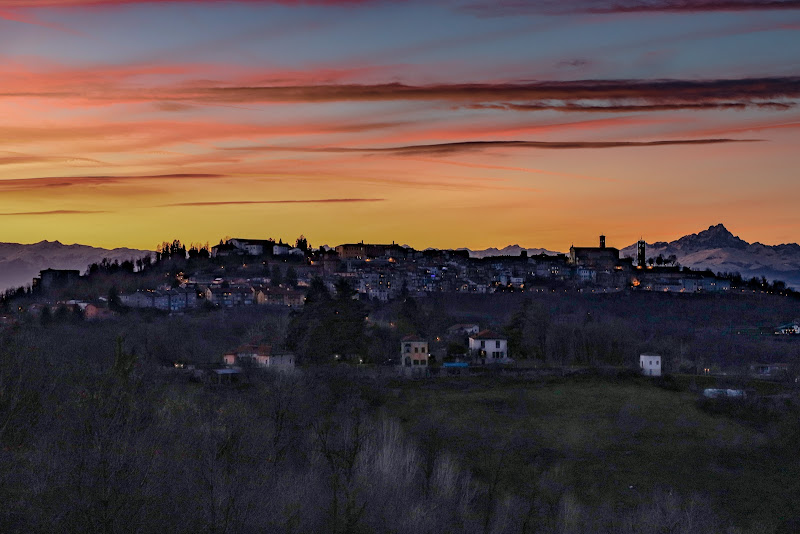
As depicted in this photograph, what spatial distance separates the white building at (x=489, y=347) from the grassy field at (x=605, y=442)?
6.63 metres

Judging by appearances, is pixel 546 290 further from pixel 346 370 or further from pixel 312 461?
pixel 312 461

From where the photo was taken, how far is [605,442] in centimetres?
3906

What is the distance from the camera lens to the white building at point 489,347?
54053 mm

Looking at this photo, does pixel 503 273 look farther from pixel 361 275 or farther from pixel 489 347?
pixel 489 347

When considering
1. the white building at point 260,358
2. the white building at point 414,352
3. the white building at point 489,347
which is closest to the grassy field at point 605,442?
the white building at point 414,352

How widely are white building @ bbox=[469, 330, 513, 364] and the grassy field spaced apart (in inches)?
261

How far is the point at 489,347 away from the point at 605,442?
15.9 m

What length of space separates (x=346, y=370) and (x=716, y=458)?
712 inches

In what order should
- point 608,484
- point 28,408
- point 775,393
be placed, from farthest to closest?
point 775,393 → point 608,484 → point 28,408

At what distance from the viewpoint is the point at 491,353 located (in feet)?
178

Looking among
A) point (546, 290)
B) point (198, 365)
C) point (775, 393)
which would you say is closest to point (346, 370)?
point (198, 365)

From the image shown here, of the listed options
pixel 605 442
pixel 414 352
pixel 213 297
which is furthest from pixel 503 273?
pixel 605 442

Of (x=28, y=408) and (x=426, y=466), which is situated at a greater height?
(x=28, y=408)

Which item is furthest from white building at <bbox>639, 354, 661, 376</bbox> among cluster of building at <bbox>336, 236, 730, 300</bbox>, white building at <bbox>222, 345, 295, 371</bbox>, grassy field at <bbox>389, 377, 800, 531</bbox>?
cluster of building at <bbox>336, 236, 730, 300</bbox>
